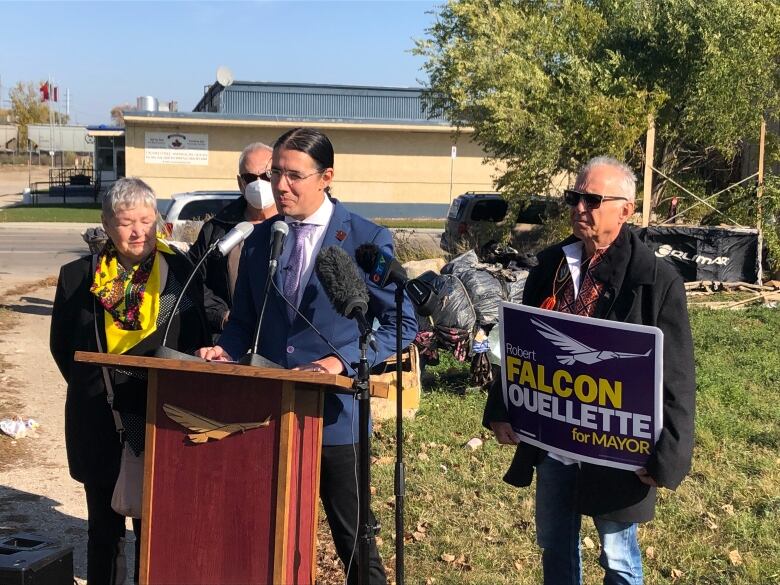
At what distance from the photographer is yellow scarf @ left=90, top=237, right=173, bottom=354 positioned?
365cm

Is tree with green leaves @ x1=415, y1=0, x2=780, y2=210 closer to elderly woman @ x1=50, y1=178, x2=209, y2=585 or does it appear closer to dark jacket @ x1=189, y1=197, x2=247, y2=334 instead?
dark jacket @ x1=189, y1=197, x2=247, y2=334

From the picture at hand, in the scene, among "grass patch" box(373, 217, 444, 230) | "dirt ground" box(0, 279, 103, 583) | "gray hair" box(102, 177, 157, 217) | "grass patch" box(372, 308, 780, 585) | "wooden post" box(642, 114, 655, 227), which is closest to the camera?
"gray hair" box(102, 177, 157, 217)

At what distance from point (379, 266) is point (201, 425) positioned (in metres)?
0.83

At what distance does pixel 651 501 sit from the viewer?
3170 mm

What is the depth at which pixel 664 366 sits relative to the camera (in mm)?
3012

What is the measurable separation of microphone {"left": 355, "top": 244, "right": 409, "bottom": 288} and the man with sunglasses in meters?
0.72

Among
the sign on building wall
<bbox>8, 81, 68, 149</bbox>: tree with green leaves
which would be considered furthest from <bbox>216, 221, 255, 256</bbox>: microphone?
<bbox>8, 81, 68, 149</bbox>: tree with green leaves

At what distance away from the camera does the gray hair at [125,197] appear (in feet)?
11.8

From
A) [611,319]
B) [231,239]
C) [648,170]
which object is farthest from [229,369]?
[648,170]

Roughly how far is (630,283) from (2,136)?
8224cm

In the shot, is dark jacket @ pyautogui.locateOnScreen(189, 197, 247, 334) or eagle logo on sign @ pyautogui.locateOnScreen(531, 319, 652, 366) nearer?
eagle logo on sign @ pyautogui.locateOnScreen(531, 319, 652, 366)

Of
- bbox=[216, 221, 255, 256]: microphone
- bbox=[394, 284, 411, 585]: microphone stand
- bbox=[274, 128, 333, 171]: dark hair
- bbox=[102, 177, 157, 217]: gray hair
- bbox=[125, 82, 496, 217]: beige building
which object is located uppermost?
bbox=[125, 82, 496, 217]: beige building

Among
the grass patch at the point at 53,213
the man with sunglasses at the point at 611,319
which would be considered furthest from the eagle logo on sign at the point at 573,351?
the grass patch at the point at 53,213

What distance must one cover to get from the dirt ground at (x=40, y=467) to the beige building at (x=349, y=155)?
23395 millimetres
